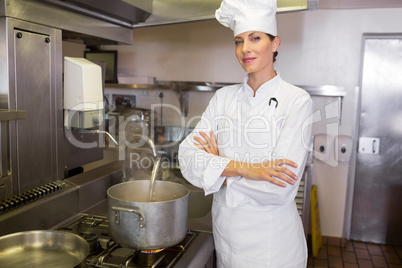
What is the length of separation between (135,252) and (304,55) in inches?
117

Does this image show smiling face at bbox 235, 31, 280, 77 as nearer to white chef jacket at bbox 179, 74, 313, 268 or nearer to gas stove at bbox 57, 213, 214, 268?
white chef jacket at bbox 179, 74, 313, 268

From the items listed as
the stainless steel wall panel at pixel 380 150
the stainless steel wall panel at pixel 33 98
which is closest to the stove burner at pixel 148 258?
the stainless steel wall panel at pixel 33 98

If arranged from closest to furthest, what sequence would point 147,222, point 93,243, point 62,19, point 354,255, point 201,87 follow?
point 147,222 → point 93,243 → point 62,19 → point 354,255 → point 201,87

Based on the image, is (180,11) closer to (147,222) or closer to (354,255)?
(147,222)

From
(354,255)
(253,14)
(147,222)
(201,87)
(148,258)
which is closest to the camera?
(147,222)

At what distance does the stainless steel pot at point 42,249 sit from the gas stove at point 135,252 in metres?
0.07

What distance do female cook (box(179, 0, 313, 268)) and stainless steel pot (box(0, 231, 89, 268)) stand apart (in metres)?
0.60

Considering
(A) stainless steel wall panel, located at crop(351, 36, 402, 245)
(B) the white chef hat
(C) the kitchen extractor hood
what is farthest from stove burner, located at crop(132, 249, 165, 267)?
(A) stainless steel wall panel, located at crop(351, 36, 402, 245)

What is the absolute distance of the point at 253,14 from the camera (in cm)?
171

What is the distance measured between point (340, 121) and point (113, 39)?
2.52 metres

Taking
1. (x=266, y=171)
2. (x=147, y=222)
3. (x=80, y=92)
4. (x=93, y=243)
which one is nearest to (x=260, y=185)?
(x=266, y=171)

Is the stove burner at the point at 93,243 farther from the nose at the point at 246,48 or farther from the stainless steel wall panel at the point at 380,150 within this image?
the stainless steel wall panel at the point at 380,150

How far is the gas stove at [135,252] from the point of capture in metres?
1.41

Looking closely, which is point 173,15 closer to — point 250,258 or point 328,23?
point 250,258
